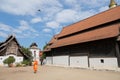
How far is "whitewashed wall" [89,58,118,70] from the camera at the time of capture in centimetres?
2104

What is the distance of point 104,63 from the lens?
2247cm

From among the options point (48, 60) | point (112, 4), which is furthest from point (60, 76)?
point (112, 4)

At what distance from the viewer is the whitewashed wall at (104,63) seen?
69.0 ft

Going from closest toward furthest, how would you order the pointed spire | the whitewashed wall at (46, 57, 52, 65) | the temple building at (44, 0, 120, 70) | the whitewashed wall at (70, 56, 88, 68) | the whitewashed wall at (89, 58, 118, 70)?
the whitewashed wall at (89, 58, 118, 70)
the temple building at (44, 0, 120, 70)
the whitewashed wall at (70, 56, 88, 68)
the whitewashed wall at (46, 57, 52, 65)
the pointed spire

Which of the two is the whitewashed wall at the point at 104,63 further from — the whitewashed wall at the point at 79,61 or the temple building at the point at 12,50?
the temple building at the point at 12,50

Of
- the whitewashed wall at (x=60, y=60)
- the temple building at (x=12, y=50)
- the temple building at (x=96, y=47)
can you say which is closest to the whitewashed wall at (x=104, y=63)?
the temple building at (x=96, y=47)

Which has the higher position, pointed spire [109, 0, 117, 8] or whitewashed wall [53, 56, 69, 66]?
pointed spire [109, 0, 117, 8]

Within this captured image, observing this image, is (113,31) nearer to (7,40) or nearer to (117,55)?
(117,55)

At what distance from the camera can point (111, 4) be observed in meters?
40.9

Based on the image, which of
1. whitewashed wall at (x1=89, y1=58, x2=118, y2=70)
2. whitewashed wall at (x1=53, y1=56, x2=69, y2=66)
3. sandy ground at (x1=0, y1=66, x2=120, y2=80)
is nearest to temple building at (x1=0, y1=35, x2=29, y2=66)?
whitewashed wall at (x1=53, y1=56, x2=69, y2=66)

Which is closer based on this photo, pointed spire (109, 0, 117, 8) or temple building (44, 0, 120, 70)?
temple building (44, 0, 120, 70)

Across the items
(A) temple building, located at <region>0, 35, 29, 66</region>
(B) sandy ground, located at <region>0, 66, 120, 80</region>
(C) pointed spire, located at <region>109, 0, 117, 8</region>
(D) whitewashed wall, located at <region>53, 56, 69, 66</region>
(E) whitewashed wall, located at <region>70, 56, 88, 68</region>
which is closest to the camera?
(B) sandy ground, located at <region>0, 66, 120, 80</region>

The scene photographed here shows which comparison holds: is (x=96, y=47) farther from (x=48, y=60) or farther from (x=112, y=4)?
(x=112, y=4)

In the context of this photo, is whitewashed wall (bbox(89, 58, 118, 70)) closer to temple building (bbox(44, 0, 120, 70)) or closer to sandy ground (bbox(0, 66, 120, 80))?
temple building (bbox(44, 0, 120, 70))
